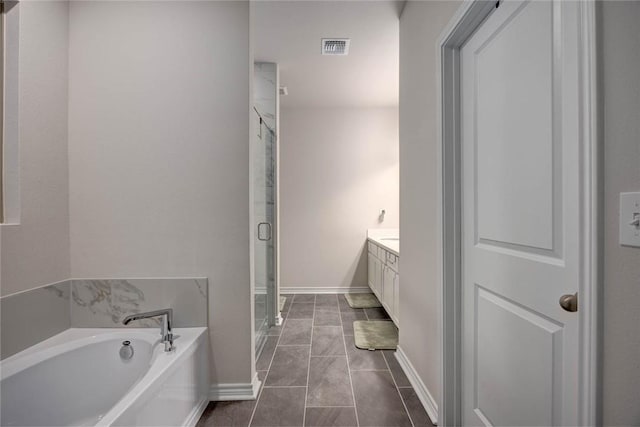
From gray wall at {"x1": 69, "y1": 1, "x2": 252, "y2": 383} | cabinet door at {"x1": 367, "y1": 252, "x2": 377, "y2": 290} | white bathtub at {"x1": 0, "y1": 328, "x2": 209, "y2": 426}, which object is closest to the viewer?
white bathtub at {"x1": 0, "y1": 328, "x2": 209, "y2": 426}

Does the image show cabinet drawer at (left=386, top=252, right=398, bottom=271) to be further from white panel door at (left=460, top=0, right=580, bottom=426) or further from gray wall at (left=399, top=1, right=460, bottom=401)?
white panel door at (left=460, top=0, right=580, bottom=426)

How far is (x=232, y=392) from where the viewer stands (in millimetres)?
1809

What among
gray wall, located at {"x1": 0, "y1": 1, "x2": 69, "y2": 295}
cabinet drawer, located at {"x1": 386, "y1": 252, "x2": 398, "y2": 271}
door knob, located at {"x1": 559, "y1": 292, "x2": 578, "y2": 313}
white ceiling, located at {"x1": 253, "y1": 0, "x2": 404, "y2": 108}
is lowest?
cabinet drawer, located at {"x1": 386, "y1": 252, "x2": 398, "y2": 271}

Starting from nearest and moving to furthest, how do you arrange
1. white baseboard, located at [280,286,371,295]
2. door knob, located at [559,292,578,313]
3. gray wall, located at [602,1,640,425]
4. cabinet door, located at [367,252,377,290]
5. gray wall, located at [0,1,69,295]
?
1. gray wall, located at [602,1,640,425]
2. door knob, located at [559,292,578,313]
3. gray wall, located at [0,1,69,295]
4. cabinet door, located at [367,252,377,290]
5. white baseboard, located at [280,286,371,295]

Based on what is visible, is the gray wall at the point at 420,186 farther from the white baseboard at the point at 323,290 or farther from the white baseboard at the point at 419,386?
the white baseboard at the point at 323,290

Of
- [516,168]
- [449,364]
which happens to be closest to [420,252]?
[449,364]

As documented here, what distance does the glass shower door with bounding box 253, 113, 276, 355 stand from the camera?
260 cm

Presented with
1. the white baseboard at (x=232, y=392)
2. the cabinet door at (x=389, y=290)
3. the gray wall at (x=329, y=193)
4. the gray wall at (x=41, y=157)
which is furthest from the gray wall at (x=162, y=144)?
Answer: the gray wall at (x=329, y=193)

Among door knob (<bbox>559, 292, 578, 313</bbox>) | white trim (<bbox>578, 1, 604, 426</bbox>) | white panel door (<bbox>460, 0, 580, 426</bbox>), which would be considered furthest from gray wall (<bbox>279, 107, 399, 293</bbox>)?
white trim (<bbox>578, 1, 604, 426</bbox>)

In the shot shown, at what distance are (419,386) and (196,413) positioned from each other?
4.31ft

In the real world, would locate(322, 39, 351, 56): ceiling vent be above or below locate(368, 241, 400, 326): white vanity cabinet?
above

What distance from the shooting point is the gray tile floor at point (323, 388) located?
5.37ft

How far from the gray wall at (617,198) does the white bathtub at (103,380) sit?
1.45m

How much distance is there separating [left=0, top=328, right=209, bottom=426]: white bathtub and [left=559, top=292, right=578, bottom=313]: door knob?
1469 mm
